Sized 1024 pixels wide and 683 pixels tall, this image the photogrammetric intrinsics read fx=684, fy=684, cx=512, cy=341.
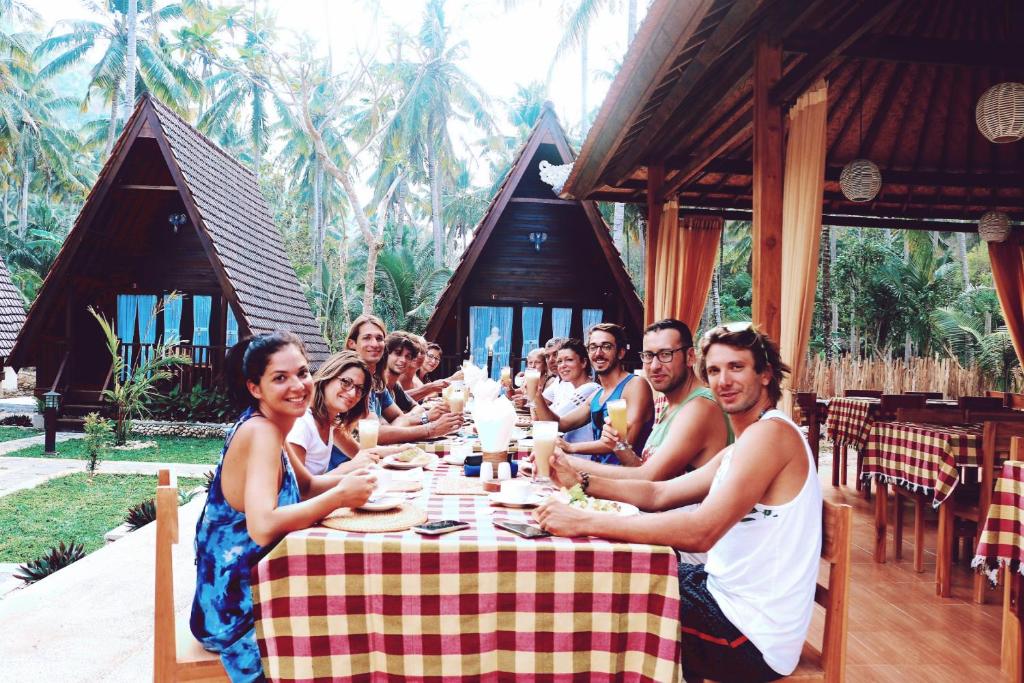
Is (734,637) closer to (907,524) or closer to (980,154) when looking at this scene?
(907,524)

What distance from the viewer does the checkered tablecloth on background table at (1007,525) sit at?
2766 millimetres

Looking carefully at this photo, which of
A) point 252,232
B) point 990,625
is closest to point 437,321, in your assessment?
point 252,232

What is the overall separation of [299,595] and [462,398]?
2.58 metres

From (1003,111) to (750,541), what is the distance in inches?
199

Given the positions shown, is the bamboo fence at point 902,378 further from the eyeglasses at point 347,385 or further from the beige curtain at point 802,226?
the eyeglasses at point 347,385

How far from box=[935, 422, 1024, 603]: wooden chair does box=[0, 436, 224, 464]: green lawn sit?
28.5ft

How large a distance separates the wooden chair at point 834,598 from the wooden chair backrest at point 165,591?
4.77 ft

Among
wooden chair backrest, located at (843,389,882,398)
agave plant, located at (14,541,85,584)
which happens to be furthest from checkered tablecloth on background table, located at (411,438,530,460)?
wooden chair backrest, located at (843,389,882,398)

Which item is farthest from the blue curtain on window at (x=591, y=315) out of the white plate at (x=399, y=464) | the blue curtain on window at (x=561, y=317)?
the white plate at (x=399, y=464)

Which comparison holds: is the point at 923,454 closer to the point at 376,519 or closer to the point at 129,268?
the point at 376,519

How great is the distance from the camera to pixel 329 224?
134 ft

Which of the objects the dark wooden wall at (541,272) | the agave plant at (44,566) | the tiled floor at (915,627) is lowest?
the agave plant at (44,566)

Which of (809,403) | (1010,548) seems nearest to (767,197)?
(1010,548)

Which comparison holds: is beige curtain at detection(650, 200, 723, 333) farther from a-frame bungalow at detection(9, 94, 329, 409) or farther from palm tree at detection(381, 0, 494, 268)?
palm tree at detection(381, 0, 494, 268)
